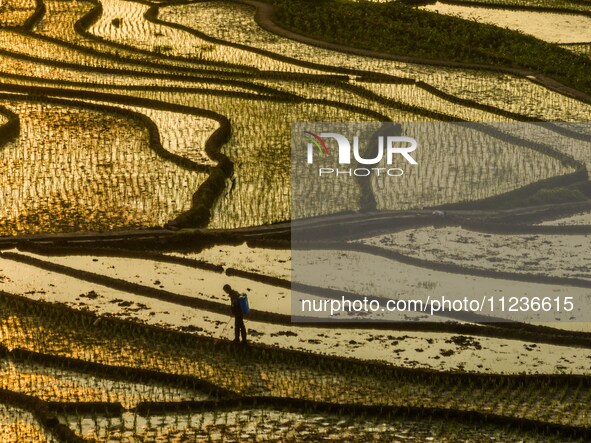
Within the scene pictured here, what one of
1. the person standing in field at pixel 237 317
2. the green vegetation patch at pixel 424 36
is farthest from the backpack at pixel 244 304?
the green vegetation patch at pixel 424 36

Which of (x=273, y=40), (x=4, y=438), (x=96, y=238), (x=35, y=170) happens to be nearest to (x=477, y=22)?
(x=273, y=40)

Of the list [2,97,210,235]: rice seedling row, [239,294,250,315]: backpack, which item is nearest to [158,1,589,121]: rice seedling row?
[2,97,210,235]: rice seedling row

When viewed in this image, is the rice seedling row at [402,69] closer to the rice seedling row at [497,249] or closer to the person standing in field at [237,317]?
the rice seedling row at [497,249]

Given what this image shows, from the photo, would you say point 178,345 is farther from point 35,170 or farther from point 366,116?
point 366,116

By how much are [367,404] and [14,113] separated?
6.93 meters

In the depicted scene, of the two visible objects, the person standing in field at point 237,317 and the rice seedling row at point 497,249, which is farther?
the rice seedling row at point 497,249

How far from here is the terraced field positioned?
27.9ft

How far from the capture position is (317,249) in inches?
441

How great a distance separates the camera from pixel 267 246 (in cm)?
1116

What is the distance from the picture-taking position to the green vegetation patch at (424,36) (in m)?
16.9

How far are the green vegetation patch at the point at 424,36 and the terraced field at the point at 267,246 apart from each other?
0.37 meters

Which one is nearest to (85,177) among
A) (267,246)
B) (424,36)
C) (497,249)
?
(267,246)

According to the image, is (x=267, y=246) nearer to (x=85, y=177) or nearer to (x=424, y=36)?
(x=85, y=177)

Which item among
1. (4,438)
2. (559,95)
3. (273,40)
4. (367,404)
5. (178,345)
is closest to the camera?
(4,438)
